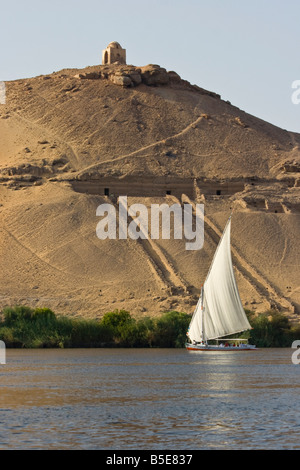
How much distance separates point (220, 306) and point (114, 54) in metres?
47.0

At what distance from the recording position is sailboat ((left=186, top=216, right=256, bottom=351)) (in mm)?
41250

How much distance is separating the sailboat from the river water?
324 centimetres

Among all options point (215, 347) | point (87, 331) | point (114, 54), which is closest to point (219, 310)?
point (215, 347)

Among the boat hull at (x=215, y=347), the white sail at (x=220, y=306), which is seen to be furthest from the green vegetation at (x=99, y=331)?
the white sail at (x=220, y=306)

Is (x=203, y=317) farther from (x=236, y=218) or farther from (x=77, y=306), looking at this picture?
(x=236, y=218)

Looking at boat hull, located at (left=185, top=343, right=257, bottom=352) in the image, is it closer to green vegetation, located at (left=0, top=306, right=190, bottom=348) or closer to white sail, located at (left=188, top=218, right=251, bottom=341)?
white sail, located at (left=188, top=218, right=251, bottom=341)

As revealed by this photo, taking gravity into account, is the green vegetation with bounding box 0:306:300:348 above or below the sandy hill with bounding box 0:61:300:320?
below

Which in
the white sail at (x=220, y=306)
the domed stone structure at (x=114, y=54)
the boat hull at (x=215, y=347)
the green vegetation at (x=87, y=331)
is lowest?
the boat hull at (x=215, y=347)

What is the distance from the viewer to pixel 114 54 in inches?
3317

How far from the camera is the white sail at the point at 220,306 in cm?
4122

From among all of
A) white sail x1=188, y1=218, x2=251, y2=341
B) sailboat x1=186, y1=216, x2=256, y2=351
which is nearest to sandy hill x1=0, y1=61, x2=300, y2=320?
sailboat x1=186, y1=216, x2=256, y2=351

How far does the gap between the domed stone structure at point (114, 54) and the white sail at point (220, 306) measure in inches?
1754

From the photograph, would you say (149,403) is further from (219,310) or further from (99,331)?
(99,331)

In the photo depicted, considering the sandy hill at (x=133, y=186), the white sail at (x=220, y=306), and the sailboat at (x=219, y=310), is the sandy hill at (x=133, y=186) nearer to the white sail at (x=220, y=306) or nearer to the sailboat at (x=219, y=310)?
the sailboat at (x=219, y=310)
